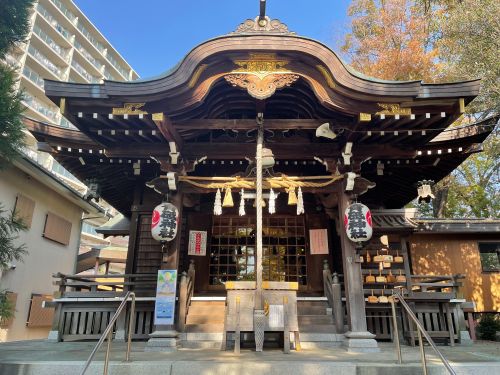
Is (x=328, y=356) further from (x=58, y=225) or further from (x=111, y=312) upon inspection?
(x=58, y=225)

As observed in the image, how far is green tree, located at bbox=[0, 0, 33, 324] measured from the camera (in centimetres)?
594

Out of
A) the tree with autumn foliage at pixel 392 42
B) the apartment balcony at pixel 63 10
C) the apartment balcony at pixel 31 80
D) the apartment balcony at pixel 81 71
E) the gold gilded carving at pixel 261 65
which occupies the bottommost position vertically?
the gold gilded carving at pixel 261 65

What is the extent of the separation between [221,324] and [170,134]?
4.24 m

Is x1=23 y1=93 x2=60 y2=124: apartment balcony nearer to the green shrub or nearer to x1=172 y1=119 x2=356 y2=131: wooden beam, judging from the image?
x1=172 y1=119 x2=356 y2=131: wooden beam

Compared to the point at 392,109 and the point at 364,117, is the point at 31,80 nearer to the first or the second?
the point at 364,117

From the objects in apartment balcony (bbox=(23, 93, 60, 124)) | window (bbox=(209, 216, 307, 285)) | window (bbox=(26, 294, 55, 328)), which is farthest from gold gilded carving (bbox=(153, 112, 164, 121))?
apartment balcony (bbox=(23, 93, 60, 124))

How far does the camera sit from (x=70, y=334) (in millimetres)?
9094

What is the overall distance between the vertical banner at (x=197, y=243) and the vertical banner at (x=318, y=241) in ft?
9.82

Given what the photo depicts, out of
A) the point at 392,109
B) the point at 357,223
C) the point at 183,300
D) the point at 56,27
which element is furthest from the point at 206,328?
the point at 56,27

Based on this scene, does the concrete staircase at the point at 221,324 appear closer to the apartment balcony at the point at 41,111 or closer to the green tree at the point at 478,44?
the green tree at the point at 478,44

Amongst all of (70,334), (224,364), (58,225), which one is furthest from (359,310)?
(58,225)

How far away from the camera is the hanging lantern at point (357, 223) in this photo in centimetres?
741

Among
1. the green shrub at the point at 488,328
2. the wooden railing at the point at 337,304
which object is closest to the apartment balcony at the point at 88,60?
the wooden railing at the point at 337,304

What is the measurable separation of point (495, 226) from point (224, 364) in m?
12.9
